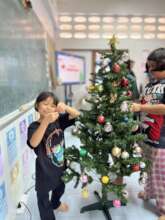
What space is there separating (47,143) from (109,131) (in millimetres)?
431

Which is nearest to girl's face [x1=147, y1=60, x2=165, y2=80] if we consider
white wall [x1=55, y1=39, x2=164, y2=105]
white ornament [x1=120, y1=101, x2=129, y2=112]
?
white ornament [x1=120, y1=101, x2=129, y2=112]

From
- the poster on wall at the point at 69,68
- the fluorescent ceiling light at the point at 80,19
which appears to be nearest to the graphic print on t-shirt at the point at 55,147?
the poster on wall at the point at 69,68

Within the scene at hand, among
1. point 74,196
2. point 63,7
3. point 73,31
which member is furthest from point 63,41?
point 74,196

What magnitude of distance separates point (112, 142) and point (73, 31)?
4298 millimetres

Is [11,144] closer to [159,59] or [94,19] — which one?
[159,59]

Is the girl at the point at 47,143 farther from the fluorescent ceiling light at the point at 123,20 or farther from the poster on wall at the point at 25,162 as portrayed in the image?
the fluorescent ceiling light at the point at 123,20

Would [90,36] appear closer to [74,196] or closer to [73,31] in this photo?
[73,31]

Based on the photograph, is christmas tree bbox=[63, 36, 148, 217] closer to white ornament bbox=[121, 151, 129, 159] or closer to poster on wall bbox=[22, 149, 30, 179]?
white ornament bbox=[121, 151, 129, 159]

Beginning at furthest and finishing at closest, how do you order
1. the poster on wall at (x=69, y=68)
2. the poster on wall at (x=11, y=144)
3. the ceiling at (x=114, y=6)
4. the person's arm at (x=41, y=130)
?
the ceiling at (x=114, y=6) < the poster on wall at (x=69, y=68) < the poster on wall at (x=11, y=144) < the person's arm at (x=41, y=130)

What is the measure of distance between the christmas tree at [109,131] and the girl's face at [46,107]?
27 cm

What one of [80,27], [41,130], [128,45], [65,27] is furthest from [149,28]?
[41,130]

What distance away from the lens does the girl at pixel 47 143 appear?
1.42 metres

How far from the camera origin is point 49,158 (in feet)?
4.98

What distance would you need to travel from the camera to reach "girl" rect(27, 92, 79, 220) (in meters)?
1.42
